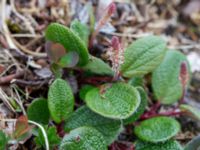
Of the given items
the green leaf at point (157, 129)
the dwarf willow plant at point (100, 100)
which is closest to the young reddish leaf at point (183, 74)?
the dwarf willow plant at point (100, 100)

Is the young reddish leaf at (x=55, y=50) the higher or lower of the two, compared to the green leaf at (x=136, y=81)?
higher

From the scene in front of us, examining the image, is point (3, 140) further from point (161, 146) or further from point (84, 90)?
point (161, 146)

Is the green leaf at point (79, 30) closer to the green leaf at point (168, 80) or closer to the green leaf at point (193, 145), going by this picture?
the green leaf at point (168, 80)

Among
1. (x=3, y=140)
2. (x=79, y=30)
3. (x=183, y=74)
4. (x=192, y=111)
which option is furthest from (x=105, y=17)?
(x=3, y=140)

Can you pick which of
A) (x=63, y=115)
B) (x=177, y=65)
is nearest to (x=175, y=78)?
(x=177, y=65)

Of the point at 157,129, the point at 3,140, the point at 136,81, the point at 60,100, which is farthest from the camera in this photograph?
the point at 136,81

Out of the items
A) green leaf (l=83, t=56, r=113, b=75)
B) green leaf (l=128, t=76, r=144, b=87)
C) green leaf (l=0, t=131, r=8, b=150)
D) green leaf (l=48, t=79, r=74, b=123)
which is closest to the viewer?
green leaf (l=0, t=131, r=8, b=150)

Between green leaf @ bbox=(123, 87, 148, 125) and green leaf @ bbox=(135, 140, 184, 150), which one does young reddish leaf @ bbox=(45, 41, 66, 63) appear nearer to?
green leaf @ bbox=(123, 87, 148, 125)

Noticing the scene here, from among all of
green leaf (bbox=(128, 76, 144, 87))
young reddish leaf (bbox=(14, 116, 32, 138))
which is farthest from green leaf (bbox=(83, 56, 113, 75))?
young reddish leaf (bbox=(14, 116, 32, 138))
